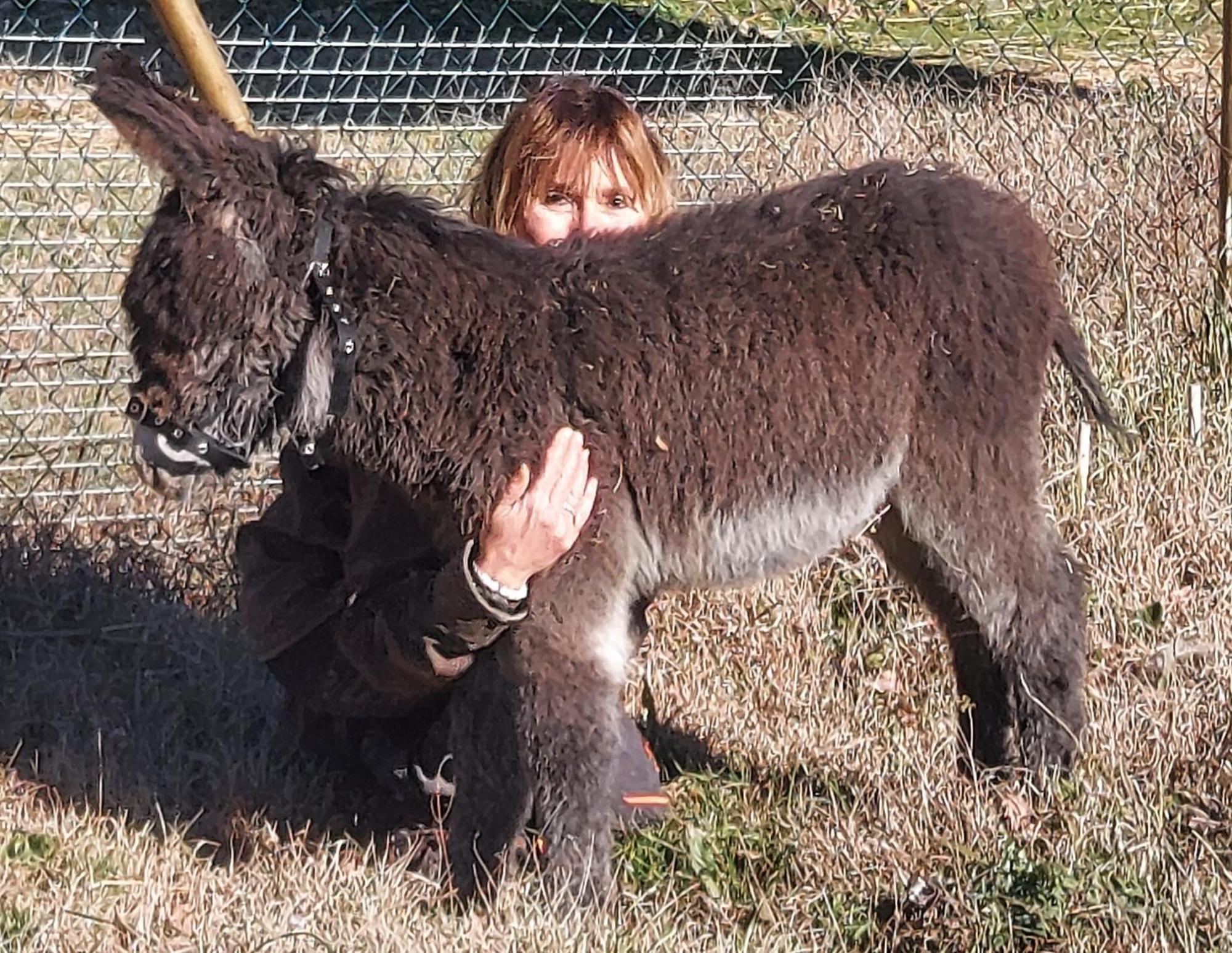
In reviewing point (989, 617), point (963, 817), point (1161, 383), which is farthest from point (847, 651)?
point (1161, 383)

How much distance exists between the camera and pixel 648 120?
6.01 meters

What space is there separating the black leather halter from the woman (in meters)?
0.29

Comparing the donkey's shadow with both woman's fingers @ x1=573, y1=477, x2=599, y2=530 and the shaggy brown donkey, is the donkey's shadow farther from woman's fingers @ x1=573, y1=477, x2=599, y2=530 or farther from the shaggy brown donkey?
woman's fingers @ x1=573, y1=477, x2=599, y2=530

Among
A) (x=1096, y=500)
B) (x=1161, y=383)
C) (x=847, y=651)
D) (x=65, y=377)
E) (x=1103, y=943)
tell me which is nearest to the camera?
(x=1103, y=943)

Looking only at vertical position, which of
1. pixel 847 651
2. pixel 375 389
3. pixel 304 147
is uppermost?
pixel 304 147

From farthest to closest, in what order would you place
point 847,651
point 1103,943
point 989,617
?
point 847,651
point 989,617
point 1103,943

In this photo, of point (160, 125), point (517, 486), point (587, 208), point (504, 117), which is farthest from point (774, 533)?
point (504, 117)

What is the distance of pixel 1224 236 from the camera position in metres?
4.66

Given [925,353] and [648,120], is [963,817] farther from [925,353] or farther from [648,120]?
[648,120]

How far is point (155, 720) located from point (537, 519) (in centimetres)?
147

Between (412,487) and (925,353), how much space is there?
962mm

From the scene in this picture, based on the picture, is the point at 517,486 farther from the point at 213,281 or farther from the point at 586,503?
the point at 213,281

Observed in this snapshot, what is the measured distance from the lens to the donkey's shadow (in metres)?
3.57

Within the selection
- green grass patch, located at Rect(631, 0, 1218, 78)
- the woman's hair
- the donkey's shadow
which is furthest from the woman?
green grass patch, located at Rect(631, 0, 1218, 78)
